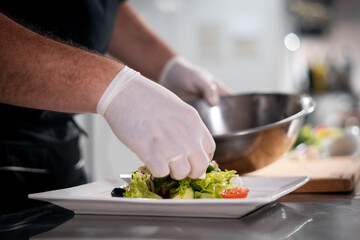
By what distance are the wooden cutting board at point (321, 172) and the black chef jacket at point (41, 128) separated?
1.88 ft

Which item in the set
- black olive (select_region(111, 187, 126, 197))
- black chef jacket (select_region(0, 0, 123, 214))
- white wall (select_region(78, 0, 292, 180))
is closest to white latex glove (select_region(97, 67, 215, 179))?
black olive (select_region(111, 187, 126, 197))

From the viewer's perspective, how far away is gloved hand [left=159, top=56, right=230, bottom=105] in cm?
144

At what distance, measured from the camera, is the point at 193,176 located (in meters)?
0.79

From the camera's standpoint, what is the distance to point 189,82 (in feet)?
4.99

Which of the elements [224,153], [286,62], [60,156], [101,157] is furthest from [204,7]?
[224,153]

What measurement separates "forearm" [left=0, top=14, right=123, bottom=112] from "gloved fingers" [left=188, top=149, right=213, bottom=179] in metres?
0.19

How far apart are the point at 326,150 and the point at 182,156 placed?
110 cm

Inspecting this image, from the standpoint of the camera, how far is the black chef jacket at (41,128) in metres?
1.23

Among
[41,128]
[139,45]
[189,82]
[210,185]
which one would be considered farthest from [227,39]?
[210,185]

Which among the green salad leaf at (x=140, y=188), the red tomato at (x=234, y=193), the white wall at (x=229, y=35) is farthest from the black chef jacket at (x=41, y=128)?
the white wall at (x=229, y=35)

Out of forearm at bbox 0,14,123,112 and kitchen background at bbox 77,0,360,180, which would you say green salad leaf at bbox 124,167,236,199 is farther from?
kitchen background at bbox 77,0,360,180

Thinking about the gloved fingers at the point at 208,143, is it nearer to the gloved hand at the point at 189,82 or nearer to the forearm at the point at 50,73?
the forearm at the point at 50,73

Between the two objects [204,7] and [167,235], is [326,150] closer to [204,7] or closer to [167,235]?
[167,235]

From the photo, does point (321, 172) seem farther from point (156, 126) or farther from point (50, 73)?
point (50, 73)
